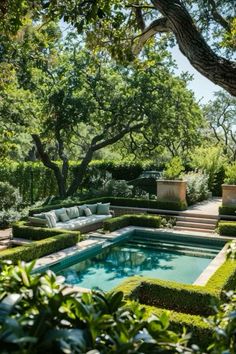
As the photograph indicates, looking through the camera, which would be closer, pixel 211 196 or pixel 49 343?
pixel 49 343

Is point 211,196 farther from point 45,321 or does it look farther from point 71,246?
point 45,321

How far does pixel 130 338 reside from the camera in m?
1.56

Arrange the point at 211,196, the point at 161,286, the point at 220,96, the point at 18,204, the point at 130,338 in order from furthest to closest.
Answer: the point at 220,96 < the point at 211,196 < the point at 18,204 < the point at 161,286 < the point at 130,338

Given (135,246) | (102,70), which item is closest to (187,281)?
(135,246)

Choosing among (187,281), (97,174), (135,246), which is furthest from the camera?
(97,174)

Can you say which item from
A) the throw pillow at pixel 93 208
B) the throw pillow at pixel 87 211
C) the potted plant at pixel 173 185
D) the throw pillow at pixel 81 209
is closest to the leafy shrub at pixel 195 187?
the potted plant at pixel 173 185

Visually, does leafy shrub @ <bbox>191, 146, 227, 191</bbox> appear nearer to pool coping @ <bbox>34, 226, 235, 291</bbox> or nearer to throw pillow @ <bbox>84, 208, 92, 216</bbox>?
pool coping @ <bbox>34, 226, 235, 291</bbox>

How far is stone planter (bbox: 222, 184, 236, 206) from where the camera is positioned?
656 inches

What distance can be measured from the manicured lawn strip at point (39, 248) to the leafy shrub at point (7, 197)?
6329 mm

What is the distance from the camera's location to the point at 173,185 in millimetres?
18047

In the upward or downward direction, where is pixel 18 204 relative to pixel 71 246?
upward

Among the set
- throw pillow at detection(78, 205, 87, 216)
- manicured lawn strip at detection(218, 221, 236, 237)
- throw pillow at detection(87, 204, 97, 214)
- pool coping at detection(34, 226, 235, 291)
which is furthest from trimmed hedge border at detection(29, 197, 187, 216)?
manicured lawn strip at detection(218, 221, 236, 237)

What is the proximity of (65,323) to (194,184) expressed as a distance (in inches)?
742

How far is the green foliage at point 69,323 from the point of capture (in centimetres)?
138
